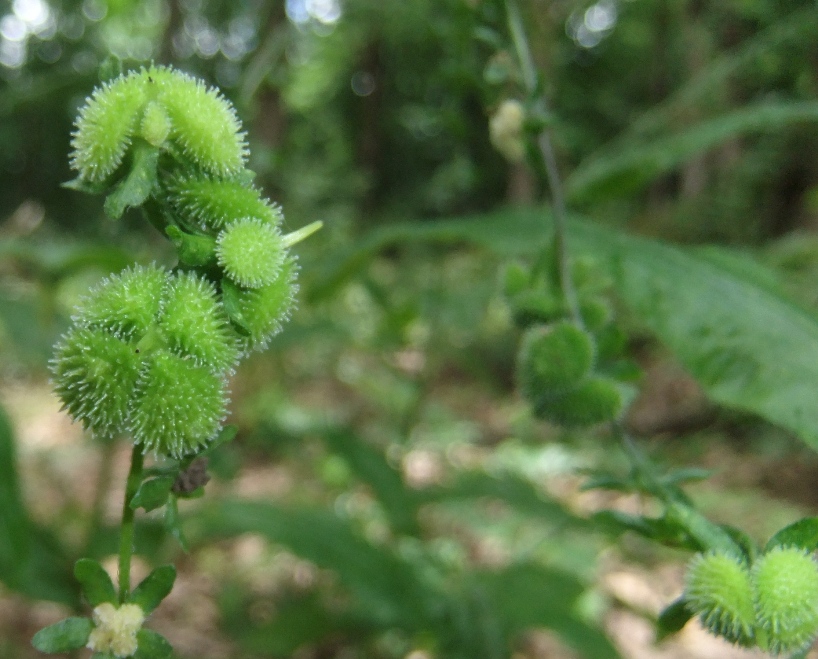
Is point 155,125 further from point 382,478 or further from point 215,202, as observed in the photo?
point 382,478

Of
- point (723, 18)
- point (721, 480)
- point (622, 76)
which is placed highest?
point (622, 76)

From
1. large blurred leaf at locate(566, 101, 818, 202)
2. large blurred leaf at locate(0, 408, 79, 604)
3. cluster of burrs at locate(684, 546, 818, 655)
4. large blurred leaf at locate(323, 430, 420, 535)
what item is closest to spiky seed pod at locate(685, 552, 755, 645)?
cluster of burrs at locate(684, 546, 818, 655)

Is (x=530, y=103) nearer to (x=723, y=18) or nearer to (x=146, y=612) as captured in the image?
(x=146, y=612)

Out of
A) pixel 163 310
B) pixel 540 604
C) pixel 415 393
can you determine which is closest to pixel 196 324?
pixel 163 310

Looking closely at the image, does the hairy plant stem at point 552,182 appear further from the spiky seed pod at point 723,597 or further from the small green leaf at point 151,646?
the small green leaf at point 151,646

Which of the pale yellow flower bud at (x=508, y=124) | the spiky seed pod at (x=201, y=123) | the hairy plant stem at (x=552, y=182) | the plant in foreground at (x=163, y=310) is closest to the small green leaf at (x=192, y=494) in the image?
the plant in foreground at (x=163, y=310)

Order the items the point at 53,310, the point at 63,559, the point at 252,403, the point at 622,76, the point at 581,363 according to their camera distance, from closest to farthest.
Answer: the point at 581,363 → the point at 63,559 → the point at 53,310 → the point at 252,403 → the point at 622,76

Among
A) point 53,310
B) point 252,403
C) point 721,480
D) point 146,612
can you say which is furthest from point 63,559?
point 721,480
